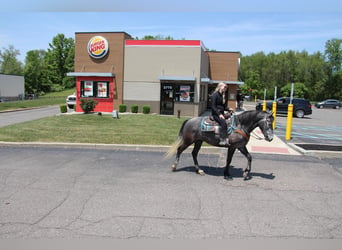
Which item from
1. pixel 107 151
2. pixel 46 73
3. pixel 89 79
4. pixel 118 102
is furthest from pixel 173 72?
pixel 46 73

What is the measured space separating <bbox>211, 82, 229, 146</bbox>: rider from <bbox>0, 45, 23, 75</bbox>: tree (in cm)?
8706

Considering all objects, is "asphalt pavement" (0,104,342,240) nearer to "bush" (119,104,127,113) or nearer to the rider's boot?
the rider's boot

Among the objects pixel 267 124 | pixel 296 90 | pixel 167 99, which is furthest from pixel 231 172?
pixel 296 90

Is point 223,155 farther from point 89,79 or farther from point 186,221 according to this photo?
point 89,79

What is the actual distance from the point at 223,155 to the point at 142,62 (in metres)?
16.6

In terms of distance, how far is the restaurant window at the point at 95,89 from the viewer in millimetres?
25734

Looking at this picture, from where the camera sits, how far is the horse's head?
698cm

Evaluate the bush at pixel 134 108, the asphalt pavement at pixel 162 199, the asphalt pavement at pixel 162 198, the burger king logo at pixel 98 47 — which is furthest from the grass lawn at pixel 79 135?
the burger king logo at pixel 98 47

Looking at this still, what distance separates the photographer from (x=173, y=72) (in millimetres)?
24906

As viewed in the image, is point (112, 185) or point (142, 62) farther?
point (142, 62)

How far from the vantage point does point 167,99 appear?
83.1 ft

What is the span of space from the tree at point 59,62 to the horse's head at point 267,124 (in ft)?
290

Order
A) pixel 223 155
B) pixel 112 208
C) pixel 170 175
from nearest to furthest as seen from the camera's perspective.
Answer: pixel 112 208, pixel 170 175, pixel 223 155

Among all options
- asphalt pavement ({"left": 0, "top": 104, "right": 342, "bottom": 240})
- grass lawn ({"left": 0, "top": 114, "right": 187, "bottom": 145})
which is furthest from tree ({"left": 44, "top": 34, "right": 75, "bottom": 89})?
asphalt pavement ({"left": 0, "top": 104, "right": 342, "bottom": 240})
